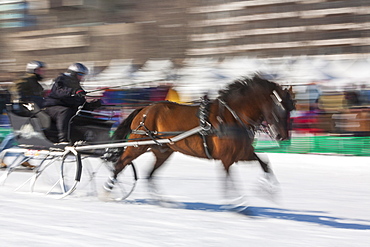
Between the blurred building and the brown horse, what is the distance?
1214cm

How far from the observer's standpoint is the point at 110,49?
2444 cm

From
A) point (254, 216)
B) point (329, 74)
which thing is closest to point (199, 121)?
point (254, 216)

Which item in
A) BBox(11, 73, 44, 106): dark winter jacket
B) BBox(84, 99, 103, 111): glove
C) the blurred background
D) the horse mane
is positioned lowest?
the blurred background

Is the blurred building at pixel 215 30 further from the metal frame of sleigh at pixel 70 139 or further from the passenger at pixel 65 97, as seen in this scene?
the passenger at pixel 65 97

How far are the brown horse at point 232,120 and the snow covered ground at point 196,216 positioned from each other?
2.16 feet

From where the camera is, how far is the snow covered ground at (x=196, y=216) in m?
5.45

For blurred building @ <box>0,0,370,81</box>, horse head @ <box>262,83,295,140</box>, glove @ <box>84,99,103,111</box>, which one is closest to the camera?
horse head @ <box>262,83,295,140</box>

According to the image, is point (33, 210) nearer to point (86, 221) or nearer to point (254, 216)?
point (86, 221)

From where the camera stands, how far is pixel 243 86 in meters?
6.94

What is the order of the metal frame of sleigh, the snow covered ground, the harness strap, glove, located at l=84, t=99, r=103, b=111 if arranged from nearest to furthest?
the snow covered ground < the harness strap < the metal frame of sleigh < glove, located at l=84, t=99, r=103, b=111

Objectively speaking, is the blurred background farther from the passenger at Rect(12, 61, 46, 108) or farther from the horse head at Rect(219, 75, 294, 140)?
the horse head at Rect(219, 75, 294, 140)

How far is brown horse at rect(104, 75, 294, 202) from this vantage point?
6.70 meters

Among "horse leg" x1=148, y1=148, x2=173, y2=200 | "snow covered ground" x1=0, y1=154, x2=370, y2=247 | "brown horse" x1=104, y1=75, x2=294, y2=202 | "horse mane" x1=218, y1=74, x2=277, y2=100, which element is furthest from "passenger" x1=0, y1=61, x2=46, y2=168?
"horse mane" x1=218, y1=74, x2=277, y2=100

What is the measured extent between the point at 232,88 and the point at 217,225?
5.45ft
